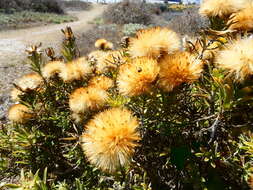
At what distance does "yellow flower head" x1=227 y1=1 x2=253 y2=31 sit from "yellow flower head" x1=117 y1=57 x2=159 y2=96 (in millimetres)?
435

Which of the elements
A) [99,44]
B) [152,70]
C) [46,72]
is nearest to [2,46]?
[99,44]

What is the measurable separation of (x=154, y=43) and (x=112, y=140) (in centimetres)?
46

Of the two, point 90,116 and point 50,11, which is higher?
point 90,116

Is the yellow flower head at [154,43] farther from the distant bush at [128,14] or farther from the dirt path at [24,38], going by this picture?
the distant bush at [128,14]

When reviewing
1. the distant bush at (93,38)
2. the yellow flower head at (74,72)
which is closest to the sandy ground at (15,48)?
the distant bush at (93,38)

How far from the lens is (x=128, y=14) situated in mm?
20562

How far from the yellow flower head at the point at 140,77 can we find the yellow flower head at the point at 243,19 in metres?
0.43

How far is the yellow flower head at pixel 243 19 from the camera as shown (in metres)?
1.17

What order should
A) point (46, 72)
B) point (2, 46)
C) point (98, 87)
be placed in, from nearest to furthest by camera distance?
1. point (98, 87)
2. point (46, 72)
3. point (2, 46)

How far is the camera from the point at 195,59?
1.08 meters

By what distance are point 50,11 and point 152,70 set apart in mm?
26559

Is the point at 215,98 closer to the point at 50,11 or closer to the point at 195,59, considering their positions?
the point at 195,59

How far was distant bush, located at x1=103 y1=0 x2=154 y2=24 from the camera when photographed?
2014 centimetres

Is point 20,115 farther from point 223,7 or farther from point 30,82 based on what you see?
point 223,7
